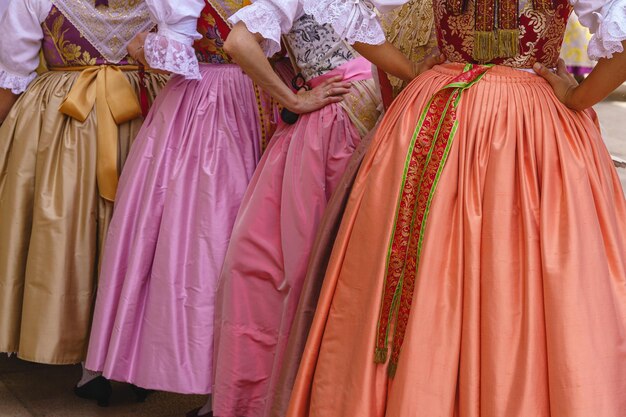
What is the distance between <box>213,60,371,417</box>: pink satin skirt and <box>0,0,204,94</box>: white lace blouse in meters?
0.43

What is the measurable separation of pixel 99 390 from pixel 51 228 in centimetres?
59

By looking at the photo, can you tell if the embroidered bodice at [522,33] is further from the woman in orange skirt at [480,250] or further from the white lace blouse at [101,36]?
the white lace blouse at [101,36]

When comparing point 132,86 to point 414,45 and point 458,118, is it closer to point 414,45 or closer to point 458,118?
point 414,45

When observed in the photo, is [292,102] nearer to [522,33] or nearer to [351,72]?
[351,72]

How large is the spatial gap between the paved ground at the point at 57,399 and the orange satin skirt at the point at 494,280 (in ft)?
3.62

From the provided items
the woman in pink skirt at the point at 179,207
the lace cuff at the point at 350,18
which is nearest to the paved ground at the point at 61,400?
the woman in pink skirt at the point at 179,207

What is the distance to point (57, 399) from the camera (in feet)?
10.7

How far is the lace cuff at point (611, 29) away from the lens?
1942 millimetres

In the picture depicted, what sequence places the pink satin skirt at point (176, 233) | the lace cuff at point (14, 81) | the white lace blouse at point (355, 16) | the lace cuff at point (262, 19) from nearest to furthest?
1. the white lace blouse at point (355, 16)
2. the lace cuff at point (262, 19)
3. the pink satin skirt at point (176, 233)
4. the lace cuff at point (14, 81)

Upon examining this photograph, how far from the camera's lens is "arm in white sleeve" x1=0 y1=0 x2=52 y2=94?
2949 mm

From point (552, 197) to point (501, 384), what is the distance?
403 mm

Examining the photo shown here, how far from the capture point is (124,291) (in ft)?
9.09

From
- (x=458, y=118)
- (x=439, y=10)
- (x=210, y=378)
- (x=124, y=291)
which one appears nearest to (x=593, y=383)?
(x=458, y=118)

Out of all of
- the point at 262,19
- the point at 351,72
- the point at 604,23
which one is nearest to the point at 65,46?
the point at 262,19
